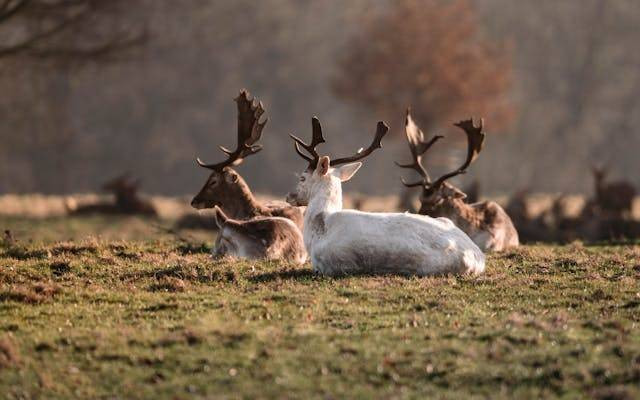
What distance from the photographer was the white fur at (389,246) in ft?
37.1

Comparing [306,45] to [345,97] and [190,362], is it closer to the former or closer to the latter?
[345,97]

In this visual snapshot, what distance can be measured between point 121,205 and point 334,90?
809 inches

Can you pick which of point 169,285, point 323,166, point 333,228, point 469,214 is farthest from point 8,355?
point 469,214

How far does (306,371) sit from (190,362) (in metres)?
0.89

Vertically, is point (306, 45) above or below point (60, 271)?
above

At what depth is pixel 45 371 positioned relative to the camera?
8.08m

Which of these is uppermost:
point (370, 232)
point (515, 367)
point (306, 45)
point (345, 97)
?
point (306, 45)

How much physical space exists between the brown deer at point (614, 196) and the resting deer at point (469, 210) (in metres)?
11.1

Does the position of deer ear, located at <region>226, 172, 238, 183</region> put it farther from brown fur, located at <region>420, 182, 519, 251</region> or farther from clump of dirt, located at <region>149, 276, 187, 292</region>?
clump of dirt, located at <region>149, 276, 187, 292</region>

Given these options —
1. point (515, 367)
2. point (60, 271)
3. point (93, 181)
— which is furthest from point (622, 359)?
point (93, 181)

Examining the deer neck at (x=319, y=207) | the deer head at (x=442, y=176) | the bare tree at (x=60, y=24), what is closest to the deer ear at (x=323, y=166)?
the deer neck at (x=319, y=207)

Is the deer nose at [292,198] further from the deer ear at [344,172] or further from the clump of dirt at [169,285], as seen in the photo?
the clump of dirt at [169,285]

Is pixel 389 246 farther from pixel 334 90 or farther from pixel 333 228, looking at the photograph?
pixel 334 90

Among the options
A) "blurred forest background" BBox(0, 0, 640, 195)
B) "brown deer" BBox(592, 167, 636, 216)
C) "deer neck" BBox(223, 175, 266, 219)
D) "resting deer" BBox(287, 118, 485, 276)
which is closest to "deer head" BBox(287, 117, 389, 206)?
"resting deer" BBox(287, 118, 485, 276)
